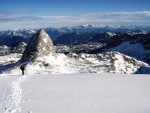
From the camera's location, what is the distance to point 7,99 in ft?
100

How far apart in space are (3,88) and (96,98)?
46.3 ft

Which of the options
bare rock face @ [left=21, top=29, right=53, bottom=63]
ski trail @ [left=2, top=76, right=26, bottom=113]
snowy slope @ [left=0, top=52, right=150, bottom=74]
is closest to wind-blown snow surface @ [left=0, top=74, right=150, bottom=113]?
ski trail @ [left=2, top=76, right=26, bottom=113]

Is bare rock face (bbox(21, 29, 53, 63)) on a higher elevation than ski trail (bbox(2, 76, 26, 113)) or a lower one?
lower

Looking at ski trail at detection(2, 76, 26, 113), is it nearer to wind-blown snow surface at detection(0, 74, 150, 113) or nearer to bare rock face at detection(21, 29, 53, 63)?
wind-blown snow surface at detection(0, 74, 150, 113)

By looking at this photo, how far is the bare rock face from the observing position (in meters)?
136

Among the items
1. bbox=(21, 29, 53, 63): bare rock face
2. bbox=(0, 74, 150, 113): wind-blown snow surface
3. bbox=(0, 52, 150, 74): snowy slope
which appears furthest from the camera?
bbox=(21, 29, 53, 63): bare rock face

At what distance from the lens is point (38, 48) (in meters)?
141

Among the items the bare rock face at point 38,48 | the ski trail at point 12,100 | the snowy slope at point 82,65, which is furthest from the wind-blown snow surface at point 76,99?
the bare rock face at point 38,48

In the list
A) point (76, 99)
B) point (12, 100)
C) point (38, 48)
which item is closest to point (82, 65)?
→ point (38, 48)

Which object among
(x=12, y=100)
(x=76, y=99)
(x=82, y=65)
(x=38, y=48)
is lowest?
(x=82, y=65)

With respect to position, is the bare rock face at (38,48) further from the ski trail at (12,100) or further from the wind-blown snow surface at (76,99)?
the wind-blown snow surface at (76,99)

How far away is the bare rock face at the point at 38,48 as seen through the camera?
136 metres

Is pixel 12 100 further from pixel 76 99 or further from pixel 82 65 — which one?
pixel 82 65

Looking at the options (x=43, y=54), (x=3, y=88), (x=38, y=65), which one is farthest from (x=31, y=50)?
(x=3, y=88)
